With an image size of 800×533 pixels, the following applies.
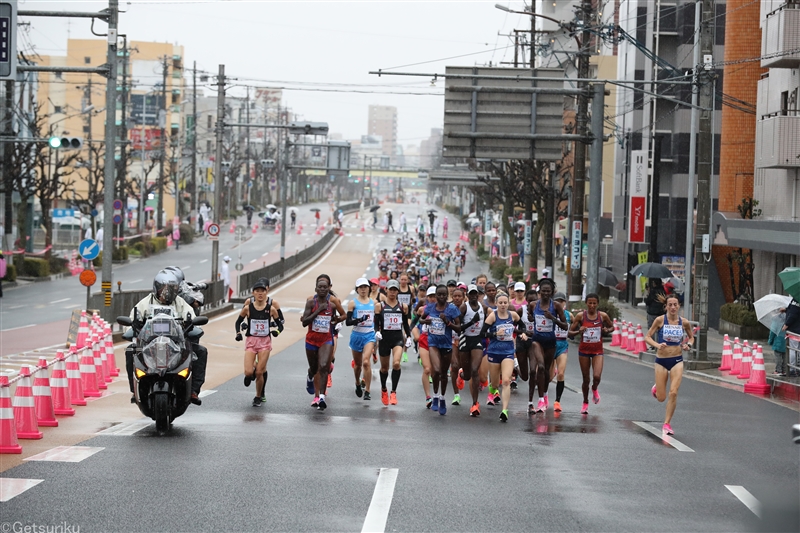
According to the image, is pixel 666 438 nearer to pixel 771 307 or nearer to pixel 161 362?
pixel 161 362

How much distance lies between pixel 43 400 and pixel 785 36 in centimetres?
2620

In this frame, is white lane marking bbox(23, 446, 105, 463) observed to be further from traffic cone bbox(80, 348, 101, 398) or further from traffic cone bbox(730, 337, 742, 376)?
traffic cone bbox(730, 337, 742, 376)

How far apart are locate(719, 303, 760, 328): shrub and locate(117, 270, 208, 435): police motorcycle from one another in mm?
25413

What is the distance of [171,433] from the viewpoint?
1323 cm

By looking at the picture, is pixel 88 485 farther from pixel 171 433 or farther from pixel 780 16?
pixel 780 16

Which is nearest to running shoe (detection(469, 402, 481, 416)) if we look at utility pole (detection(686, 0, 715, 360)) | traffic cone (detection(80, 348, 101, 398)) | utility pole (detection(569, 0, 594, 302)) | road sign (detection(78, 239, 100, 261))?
traffic cone (detection(80, 348, 101, 398))

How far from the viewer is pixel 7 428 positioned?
11820mm

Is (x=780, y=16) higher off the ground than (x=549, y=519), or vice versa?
(x=780, y=16)

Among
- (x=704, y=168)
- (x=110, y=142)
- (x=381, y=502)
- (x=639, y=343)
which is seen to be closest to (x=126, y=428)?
(x=381, y=502)

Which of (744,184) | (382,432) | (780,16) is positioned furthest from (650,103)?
(382,432)

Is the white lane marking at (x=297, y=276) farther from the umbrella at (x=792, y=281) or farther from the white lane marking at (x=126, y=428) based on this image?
the white lane marking at (x=126, y=428)

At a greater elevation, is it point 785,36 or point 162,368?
point 785,36

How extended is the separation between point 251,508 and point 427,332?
7.86 metres

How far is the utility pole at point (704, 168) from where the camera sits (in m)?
26.4
